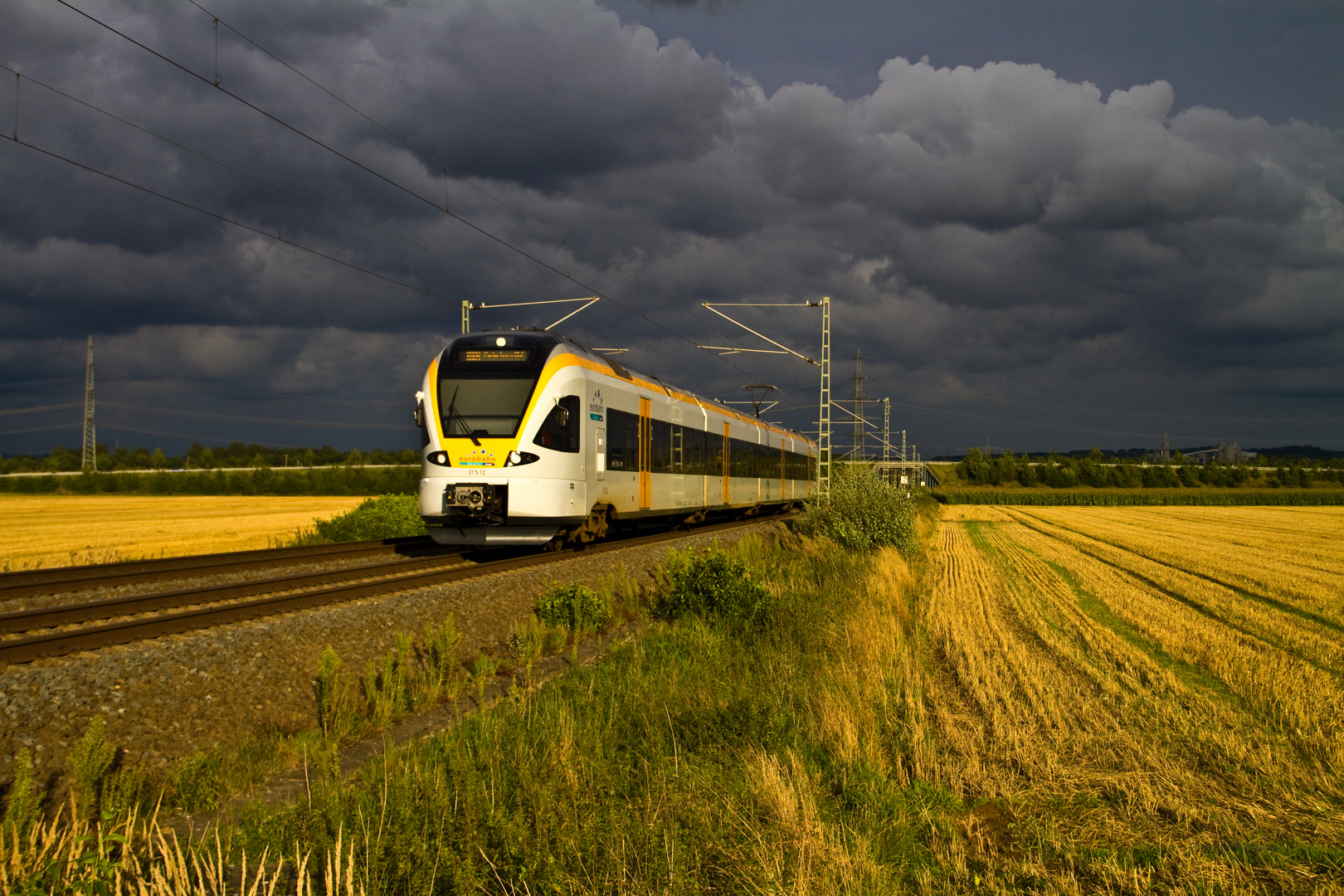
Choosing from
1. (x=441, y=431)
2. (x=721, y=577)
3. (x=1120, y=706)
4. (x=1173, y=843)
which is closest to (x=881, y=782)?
(x=1173, y=843)

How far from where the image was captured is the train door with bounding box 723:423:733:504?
968 inches

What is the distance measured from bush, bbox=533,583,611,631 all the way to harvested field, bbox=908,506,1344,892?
432 cm

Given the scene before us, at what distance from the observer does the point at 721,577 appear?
1111 centimetres

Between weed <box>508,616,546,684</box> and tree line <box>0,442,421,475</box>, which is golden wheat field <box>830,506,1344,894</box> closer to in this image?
weed <box>508,616,546,684</box>

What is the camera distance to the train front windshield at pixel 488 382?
13477 millimetres

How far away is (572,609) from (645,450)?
767 centimetres

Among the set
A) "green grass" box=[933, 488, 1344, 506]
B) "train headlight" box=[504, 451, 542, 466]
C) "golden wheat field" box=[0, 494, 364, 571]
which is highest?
"train headlight" box=[504, 451, 542, 466]

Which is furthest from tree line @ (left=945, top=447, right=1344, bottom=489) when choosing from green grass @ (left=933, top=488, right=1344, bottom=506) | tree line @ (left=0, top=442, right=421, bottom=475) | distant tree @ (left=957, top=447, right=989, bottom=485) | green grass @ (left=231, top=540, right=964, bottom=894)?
green grass @ (left=231, top=540, right=964, bottom=894)

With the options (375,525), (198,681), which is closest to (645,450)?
(375,525)

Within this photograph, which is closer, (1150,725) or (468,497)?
(1150,725)

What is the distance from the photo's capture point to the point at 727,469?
24875 millimetres

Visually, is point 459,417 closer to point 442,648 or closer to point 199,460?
point 442,648

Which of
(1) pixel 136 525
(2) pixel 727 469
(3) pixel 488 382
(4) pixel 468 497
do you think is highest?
(3) pixel 488 382

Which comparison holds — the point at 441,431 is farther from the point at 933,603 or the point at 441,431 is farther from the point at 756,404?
the point at 756,404
